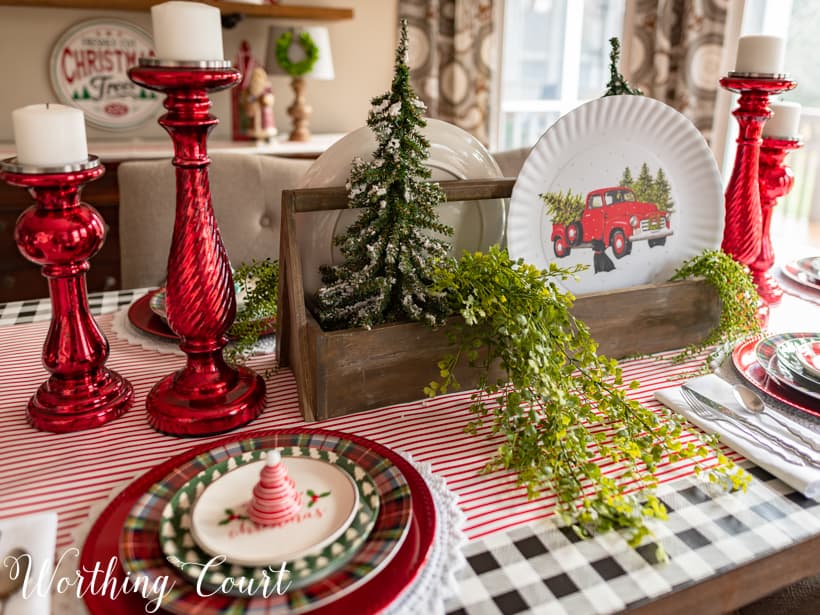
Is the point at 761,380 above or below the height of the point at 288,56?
below

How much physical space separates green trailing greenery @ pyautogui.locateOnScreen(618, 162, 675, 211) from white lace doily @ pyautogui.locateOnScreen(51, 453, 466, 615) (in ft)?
1.79

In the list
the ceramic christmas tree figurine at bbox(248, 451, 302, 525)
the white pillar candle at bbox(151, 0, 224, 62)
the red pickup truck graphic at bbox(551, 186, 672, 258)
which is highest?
the white pillar candle at bbox(151, 0, 224, 62)

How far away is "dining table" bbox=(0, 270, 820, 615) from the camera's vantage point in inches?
21.6

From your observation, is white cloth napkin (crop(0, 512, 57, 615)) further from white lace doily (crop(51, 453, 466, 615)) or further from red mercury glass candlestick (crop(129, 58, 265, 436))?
red mercury glass candlestick (crop(129, 58, 265, 436))

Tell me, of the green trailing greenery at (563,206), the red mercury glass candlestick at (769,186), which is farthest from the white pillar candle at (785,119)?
the green trailing greenery at (563,206)

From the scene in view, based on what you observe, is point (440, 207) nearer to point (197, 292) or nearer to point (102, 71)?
point (197, 292)

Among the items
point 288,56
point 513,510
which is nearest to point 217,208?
point 513,510

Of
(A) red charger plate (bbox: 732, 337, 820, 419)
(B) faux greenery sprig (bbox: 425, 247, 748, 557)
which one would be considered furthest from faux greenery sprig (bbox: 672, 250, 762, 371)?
(B) faux greenery sprig (bbox: 425, 247, 748, 557)

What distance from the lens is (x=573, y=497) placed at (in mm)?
639

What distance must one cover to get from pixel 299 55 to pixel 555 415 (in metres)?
2.64

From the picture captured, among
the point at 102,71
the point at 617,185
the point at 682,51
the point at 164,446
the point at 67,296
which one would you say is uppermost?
the point at 682,51

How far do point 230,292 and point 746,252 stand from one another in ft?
2.81

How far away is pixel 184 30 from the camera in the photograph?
2.32ft

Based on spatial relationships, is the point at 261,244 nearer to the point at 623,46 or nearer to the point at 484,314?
the point at 484,314
